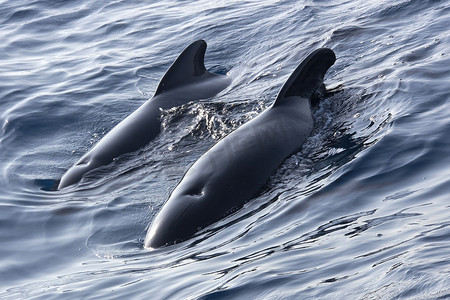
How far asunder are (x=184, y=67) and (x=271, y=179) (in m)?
4.32

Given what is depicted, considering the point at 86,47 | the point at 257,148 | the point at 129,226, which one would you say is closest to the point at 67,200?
Result: the point at 129,226

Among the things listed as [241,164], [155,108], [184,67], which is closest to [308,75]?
[241,164]

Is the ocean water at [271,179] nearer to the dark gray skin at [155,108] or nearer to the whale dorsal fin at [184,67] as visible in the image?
the dark gray skin at [155,108]

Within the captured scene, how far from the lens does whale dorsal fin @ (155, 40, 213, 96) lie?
43.1ft

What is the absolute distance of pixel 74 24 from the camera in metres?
22.1

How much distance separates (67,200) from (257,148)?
8.69ft

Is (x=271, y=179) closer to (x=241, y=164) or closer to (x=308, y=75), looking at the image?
(x=241, y=164)

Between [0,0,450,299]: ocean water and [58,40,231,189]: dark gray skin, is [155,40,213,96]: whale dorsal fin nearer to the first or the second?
[58,40,231,189]: dark gray skin

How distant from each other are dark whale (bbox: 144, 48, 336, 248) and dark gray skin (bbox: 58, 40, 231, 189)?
2.18 meters

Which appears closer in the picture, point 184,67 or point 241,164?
point 241,164

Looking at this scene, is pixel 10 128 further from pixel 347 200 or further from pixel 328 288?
pixel 328 288

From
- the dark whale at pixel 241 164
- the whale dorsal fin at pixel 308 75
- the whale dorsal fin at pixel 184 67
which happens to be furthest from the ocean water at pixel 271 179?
the whale dorsal fin at pixel 184 67

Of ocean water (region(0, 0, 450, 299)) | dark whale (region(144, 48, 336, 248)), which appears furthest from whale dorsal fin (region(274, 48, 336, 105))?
ocean water (region(0, 0, 450, 299))

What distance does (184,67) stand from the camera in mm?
13273
